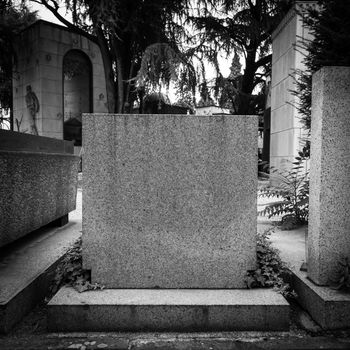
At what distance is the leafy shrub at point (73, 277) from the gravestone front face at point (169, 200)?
93 millimetres

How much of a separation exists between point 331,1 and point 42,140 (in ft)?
12.8

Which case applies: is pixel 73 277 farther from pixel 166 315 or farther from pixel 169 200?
pixel 169 200

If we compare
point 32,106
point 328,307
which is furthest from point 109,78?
point 328,307

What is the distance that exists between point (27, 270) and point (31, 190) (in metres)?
1.00

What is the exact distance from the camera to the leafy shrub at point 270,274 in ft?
9.22

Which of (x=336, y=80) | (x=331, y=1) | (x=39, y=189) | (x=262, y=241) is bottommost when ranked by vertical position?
(x=262, y=241)

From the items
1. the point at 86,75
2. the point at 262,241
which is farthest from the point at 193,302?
the point at 86,75

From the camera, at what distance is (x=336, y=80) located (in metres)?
2.59

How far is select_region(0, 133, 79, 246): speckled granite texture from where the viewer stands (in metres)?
3.18

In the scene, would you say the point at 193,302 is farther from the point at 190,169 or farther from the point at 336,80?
the point at 336,80

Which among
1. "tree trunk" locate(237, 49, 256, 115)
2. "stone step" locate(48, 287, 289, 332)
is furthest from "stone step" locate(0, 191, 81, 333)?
"tree trunk" locate(237, 49, 256, 115)

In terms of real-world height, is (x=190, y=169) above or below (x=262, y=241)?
above

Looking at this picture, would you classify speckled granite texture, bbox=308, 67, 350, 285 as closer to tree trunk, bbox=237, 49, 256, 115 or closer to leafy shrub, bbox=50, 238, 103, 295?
leafy shrub, bbox=50, 238, 103, 295

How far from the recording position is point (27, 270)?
3086 millimetres
